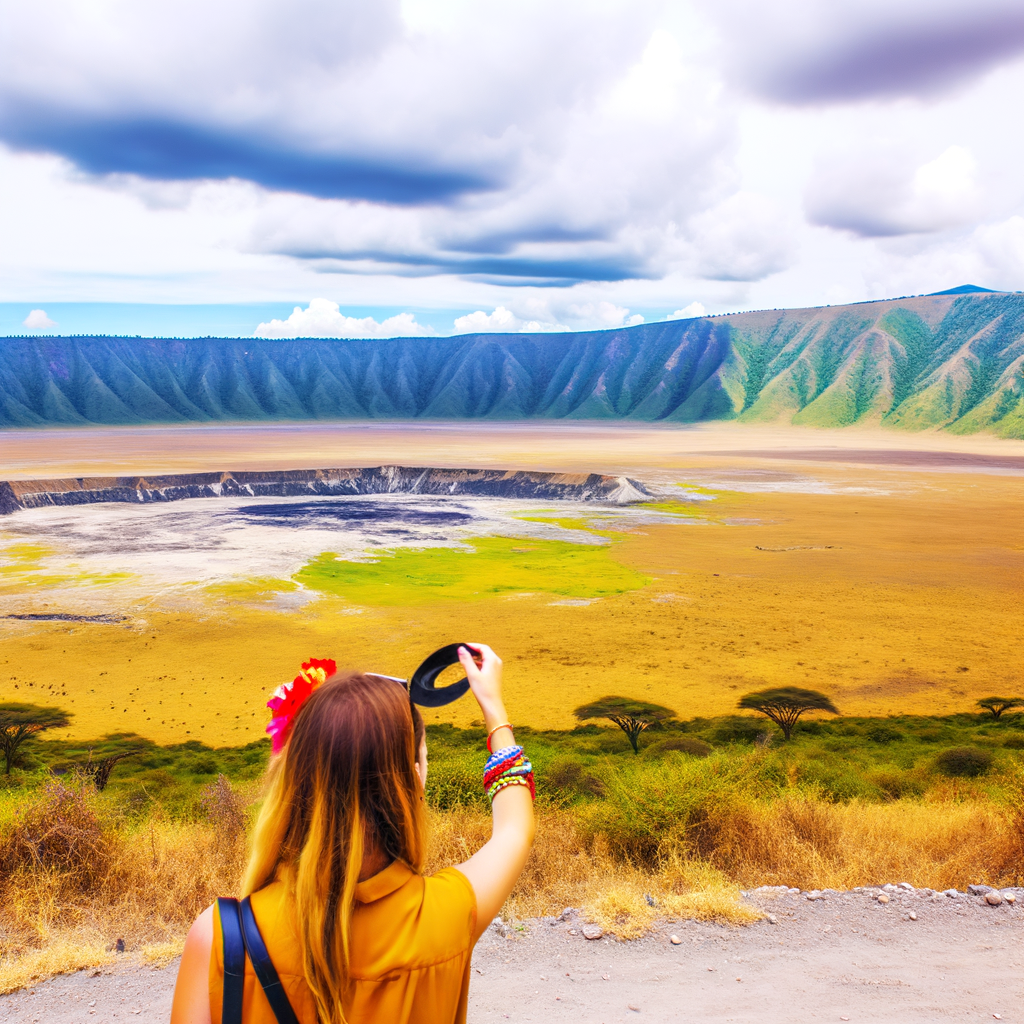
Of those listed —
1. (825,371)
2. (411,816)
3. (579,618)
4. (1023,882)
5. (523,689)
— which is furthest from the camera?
(825,371)

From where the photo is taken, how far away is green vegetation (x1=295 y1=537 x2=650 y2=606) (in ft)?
98.2

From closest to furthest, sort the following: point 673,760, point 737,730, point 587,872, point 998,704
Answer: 1. point 587,872
2. point 673,760
3. point 737,730
4. point 998,704

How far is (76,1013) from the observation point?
16.7ft

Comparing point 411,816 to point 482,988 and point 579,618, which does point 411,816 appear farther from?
point 579,618

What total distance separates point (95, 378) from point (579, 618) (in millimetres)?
191684

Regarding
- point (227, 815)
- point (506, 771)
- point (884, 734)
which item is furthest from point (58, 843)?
point (884, 734)

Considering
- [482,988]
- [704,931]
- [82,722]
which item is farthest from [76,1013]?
[82,722]

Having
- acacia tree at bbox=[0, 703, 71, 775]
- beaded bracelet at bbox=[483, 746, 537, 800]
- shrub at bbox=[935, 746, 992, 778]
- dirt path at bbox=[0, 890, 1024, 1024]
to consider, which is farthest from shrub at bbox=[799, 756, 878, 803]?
acacia tree at bbox=[0, 703, 71, 775]

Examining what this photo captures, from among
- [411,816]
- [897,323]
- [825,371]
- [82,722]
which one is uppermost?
[897,323]

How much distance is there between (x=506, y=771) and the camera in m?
2.17

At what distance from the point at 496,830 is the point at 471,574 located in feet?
104

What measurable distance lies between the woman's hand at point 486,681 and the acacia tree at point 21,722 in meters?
15.6

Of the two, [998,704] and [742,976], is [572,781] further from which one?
[998,704]

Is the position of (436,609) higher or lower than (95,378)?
lower
